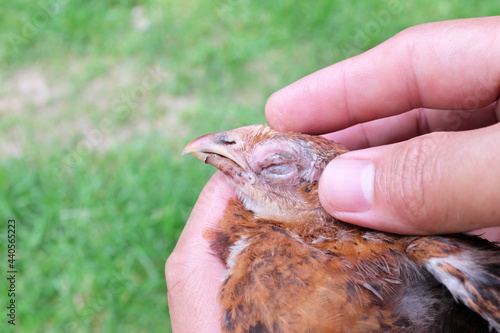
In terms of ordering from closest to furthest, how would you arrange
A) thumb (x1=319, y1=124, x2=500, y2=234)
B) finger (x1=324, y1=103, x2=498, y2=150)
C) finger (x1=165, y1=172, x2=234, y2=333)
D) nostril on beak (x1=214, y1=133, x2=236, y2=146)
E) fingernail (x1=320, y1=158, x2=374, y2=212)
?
thumb (x1=319, y1=124, x2=500, y2=234)
fingernail (x1=320, y1=158, x2=374, y2=212)
finger (x1=165, y1=172, x2=234, y2=333)
nostril on beak (x1=214, y1=133, x2=236, y2=146)
finger (x1=324, y1=103, x2=498, y2=150)

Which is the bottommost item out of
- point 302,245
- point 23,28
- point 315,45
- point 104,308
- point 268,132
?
point 104,308

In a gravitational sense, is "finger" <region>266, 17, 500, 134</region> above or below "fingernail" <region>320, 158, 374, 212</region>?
above

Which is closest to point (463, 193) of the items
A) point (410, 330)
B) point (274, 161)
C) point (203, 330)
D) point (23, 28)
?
point (410, 330)

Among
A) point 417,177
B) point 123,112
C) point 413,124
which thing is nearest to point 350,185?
point 417,177

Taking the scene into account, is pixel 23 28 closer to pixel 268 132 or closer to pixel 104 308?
pixel 104 308

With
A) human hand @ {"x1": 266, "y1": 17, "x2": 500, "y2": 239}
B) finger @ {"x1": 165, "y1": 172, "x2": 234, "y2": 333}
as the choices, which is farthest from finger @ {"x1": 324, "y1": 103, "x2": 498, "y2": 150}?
finger @ {"x1": 165, "y1": 172, "x2": 234, "y2": 333}

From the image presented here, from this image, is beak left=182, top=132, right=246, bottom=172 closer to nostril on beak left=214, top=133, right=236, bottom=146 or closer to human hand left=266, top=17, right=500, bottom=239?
nostril on beak left=214, top=133, right=236, bottom=146

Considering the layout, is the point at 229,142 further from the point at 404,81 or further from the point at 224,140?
the point at 404,81
